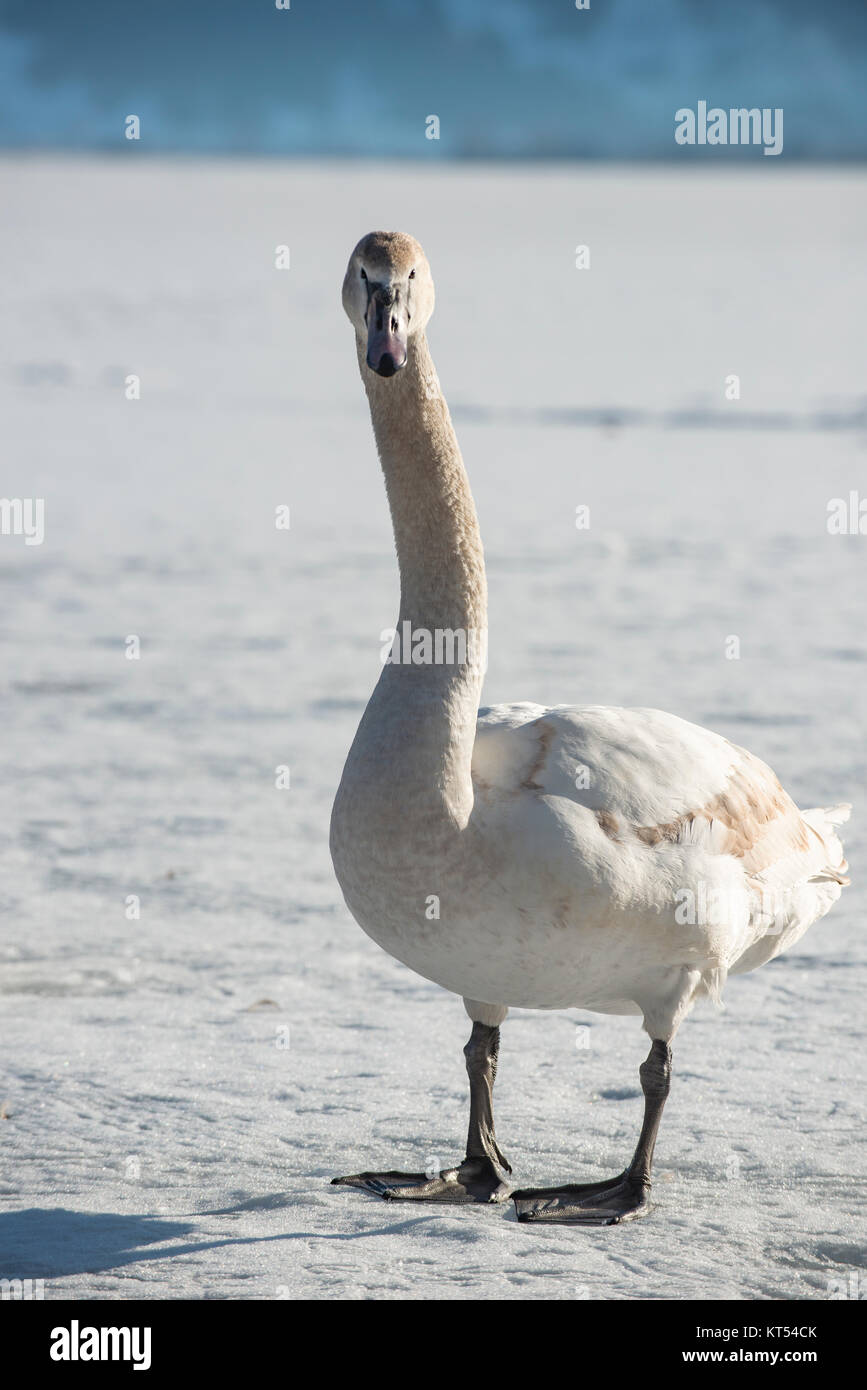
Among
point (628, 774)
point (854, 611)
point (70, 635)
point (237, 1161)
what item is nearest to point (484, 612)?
point (628, 774)

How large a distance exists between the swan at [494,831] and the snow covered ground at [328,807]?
322mm

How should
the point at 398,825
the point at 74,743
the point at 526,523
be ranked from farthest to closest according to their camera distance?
the point at 526,523, the point at 74,743, the point at 398,825

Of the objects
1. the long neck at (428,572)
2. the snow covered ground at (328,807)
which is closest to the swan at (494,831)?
the long neck at (428,572)

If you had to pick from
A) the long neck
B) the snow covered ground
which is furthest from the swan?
the snow covered ground

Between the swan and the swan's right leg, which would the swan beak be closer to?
the swan

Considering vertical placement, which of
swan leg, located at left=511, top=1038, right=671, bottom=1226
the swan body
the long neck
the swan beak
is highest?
the swan beak

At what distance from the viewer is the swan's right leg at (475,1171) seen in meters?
3.54

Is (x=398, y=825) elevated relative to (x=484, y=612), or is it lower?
lower

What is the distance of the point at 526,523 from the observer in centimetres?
1250

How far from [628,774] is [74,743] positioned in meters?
4.30

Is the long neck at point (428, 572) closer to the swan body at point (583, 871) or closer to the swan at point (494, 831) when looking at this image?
the swan at point (494, 831)

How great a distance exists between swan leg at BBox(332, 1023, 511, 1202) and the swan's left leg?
0.08 meters

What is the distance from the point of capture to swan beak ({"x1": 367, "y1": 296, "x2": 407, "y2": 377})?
3127 millimetres
